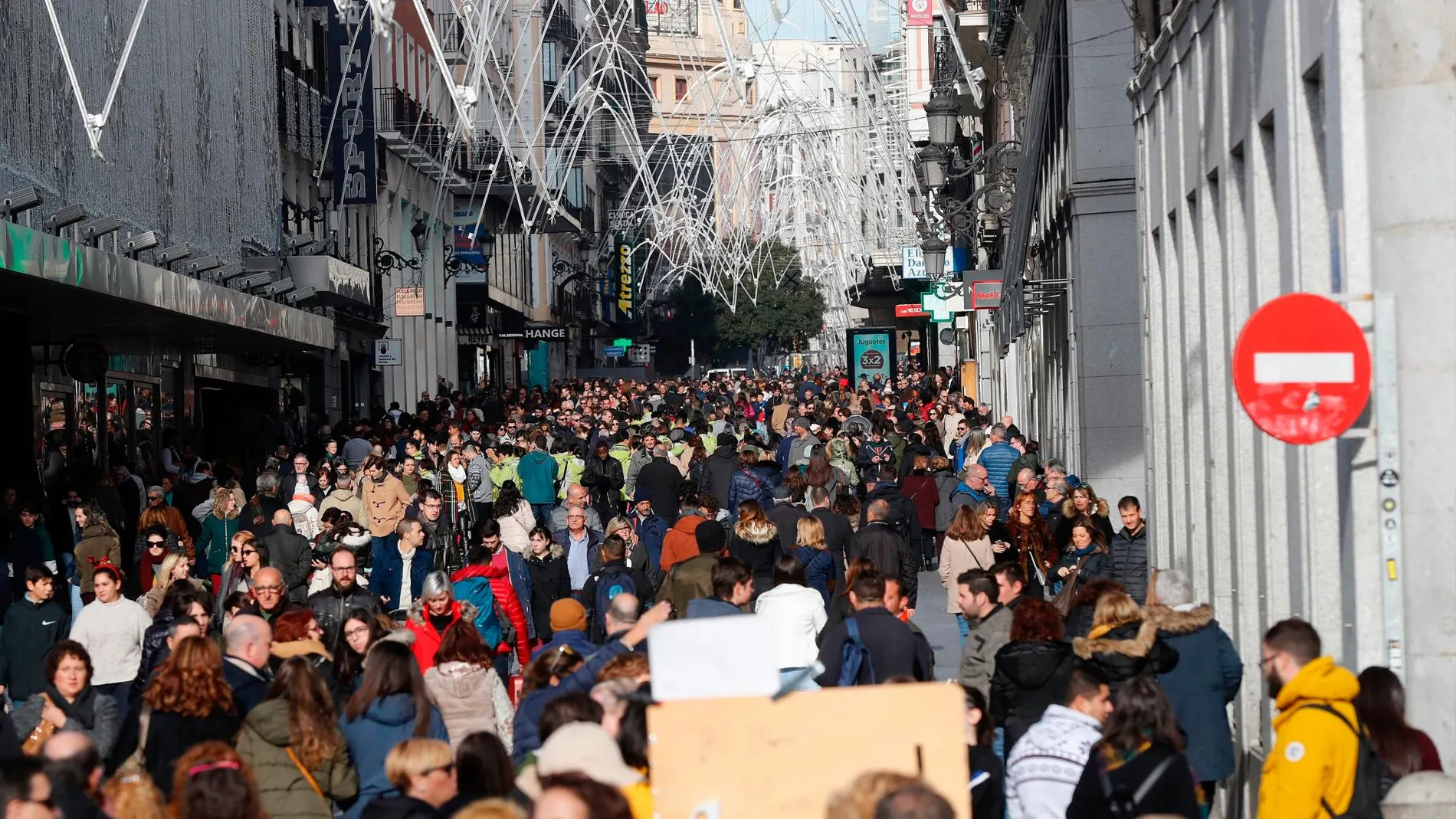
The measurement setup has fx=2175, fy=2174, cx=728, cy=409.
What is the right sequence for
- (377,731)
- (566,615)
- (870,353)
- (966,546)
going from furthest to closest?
(870,353), (966,546), (566,615), (377,731)

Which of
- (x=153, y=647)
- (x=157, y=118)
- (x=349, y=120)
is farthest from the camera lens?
(x=349, y=120)

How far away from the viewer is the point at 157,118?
28703 mm

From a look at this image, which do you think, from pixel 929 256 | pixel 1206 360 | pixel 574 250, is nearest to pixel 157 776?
pixel 1206 360

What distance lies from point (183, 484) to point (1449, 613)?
16.5 metres

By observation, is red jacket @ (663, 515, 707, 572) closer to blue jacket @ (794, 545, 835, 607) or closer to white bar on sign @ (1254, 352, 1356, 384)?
blue jacket @ (794, 545, 835, 607)

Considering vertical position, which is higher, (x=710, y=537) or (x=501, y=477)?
(x=501, y=477)

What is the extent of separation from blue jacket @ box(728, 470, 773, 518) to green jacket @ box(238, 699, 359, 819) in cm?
1151

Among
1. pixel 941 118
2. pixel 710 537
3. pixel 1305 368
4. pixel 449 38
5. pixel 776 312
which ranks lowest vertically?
pixel 710 537

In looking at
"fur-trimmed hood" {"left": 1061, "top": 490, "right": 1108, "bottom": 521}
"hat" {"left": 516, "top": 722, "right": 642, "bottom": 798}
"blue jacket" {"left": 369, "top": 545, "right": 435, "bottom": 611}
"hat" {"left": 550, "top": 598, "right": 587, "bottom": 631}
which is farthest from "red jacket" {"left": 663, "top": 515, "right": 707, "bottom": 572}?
"hat" {"left": 516, "top": 722, "right": 642, "bottom": 798}

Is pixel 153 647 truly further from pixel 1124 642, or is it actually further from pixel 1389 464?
pixel 1389 464

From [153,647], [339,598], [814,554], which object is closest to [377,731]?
[153,647]

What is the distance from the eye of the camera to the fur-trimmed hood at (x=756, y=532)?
1472cm

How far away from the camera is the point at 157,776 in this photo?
28.1 ft

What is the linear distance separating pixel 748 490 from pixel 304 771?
11.9 metres
